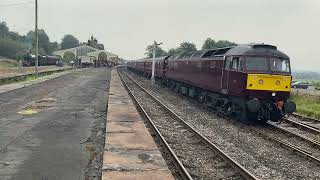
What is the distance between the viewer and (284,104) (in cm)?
1653

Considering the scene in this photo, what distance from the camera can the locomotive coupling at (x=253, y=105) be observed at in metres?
15.9

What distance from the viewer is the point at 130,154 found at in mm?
10680

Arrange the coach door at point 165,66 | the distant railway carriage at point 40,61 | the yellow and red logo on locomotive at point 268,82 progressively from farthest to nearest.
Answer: the distant railway carriage at point 40,61
the coach door at point 165,66
the yellow and red logo on locomotive at point 268,82

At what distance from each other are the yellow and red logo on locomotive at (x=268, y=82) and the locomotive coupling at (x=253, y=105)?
60 centimetres

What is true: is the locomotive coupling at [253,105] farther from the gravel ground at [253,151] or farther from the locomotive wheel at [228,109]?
the locomotive wheel at [228,109]

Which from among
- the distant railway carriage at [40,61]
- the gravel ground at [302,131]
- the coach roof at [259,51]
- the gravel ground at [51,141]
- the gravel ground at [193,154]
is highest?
the coach roof at [259,51]

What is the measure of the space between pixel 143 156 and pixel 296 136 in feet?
21.3

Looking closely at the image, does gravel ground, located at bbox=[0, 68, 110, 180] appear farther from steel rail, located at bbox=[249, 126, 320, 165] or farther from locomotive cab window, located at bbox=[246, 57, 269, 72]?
locomotive cab window, located at bbox=[246, 57, 269, 72]

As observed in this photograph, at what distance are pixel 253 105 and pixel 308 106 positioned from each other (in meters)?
9.50

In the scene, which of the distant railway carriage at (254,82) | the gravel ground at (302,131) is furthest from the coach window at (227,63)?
the gravel ground at (302,131)

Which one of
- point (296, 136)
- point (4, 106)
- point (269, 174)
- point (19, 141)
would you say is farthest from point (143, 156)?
point (4, 106)

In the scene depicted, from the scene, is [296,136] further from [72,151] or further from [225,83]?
[72,151]

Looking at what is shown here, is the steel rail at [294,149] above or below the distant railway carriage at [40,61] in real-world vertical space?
below

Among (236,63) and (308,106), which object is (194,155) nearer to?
(236,63)
